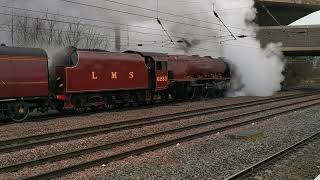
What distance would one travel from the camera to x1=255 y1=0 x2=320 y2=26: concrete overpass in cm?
4983

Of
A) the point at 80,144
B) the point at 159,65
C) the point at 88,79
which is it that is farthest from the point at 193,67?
the point at 80,144

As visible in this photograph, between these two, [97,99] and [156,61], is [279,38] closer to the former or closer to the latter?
[156,61]

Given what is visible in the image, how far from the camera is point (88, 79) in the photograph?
63.3ft

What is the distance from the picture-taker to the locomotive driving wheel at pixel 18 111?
1638 centimetres

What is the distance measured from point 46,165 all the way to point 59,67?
33.0 ft

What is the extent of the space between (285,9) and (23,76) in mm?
45276

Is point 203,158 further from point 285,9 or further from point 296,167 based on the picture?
point 285,9

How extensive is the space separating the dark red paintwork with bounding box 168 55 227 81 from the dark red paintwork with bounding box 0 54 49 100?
396 inches

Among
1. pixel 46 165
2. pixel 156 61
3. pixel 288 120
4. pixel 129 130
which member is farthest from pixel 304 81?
pixel 46 165

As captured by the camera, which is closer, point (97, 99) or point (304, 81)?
point (97, 99)

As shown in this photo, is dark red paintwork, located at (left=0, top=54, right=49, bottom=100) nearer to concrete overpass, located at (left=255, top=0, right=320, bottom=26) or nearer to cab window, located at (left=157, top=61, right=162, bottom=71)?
cab window, located at (left=157, top=61, right=162, bottom=71)

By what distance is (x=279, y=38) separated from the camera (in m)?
47.2

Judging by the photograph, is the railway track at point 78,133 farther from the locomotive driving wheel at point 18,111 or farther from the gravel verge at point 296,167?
the gravel verge at point 296,167

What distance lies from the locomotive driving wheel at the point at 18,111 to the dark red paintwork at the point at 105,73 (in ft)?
7.01
